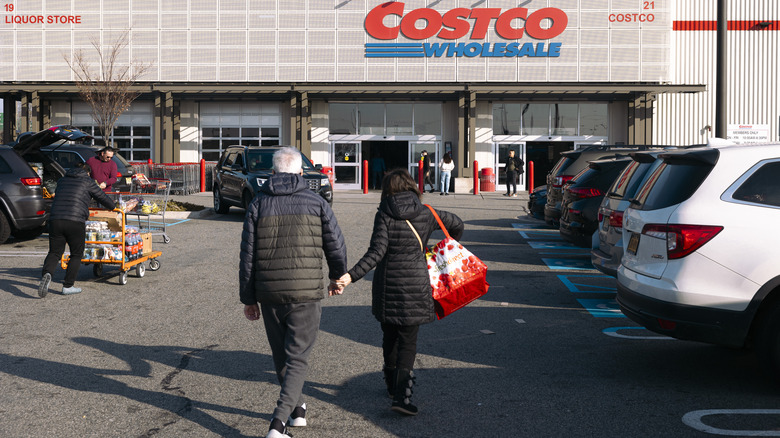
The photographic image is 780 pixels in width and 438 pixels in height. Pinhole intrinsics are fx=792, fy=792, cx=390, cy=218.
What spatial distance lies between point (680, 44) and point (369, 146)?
13858 millimetres

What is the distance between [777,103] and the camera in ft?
108

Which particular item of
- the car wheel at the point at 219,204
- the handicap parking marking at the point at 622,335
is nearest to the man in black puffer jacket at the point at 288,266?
the handicap parking marking at the point at 622,335

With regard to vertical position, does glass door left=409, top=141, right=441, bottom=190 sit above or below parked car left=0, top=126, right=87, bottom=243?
above

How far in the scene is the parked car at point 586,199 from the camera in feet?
36.8

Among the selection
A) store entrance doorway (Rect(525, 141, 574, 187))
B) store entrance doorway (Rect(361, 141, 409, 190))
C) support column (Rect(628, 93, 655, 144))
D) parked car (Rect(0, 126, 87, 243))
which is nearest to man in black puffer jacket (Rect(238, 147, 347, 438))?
parked car (Rect(0, 126, 87, 243))

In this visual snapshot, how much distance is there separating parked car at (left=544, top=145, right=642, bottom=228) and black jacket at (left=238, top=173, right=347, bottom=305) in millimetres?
9460

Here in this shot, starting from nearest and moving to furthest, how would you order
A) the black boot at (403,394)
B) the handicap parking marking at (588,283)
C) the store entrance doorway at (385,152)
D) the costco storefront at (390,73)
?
the black boot at (403,394) → the handicap parking marking at (588,283) → the costco storefront at (390,73) → the store entrance doorway at (385,152)

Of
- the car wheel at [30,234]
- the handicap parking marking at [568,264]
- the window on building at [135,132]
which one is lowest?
the handicap parking marking at [568,264]

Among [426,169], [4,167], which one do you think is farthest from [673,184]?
[426,169]

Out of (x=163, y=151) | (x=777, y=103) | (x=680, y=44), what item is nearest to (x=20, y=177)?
(x=163, y=151)

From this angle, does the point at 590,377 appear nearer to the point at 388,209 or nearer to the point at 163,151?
the point at 388,209

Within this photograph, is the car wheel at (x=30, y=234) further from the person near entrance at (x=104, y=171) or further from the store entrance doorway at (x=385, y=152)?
the store entrance doorway at (x=385, y=152)

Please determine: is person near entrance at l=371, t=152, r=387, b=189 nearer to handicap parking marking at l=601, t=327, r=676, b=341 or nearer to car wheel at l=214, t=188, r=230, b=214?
car wheel at l=214, t=188, r=230, b=214

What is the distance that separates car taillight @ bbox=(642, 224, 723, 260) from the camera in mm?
5508
